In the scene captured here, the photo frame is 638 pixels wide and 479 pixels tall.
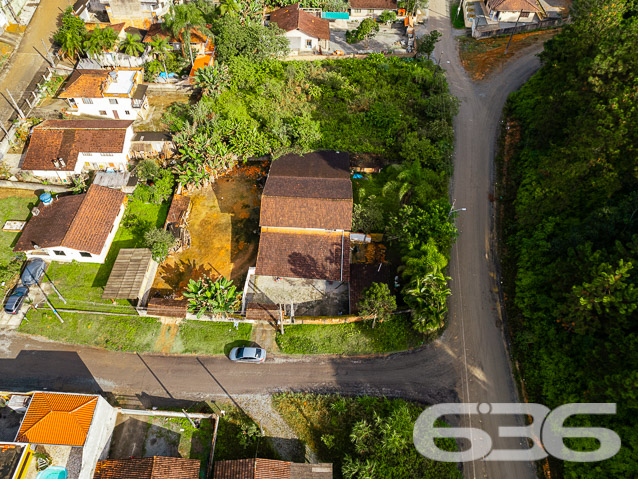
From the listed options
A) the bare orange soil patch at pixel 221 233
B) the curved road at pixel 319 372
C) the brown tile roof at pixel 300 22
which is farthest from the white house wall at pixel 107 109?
the curved road at pixel 319 372

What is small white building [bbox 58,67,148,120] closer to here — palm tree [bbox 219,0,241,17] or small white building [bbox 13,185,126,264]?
small white building [bbox 13,185,126,264]

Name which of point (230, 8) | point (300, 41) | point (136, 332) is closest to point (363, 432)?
point (136, 332)

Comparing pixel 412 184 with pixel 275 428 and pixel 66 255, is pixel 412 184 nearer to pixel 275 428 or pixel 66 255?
pixel 275 428

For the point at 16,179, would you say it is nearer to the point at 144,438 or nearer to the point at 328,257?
the point at 144,438

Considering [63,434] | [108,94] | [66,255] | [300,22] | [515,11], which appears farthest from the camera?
[515,11]

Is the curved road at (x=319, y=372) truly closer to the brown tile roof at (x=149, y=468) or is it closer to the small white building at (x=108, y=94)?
the brown tile roof at (x=149, y=468)

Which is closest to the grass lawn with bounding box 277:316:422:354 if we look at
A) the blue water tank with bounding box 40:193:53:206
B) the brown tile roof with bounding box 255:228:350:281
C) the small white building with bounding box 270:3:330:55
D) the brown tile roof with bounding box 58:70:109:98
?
the brown tile roof with bounding box 255:228:350:281

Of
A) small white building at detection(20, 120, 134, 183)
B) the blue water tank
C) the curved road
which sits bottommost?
the curved road
